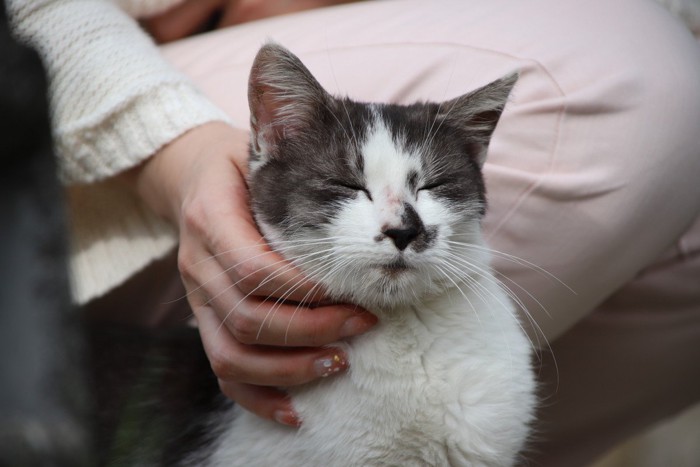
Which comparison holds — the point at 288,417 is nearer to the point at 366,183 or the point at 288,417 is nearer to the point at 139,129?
the point at 366,183

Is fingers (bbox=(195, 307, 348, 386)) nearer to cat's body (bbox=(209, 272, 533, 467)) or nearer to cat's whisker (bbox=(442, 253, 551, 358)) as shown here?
cat's body (bbox=(209, 272, 533, 467))

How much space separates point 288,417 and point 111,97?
0.51m

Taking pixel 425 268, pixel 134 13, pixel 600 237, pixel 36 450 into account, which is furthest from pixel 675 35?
pixel 36 450

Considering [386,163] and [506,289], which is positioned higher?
[386,163]

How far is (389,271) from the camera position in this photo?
0.76m

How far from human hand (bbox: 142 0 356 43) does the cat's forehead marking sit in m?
0.62

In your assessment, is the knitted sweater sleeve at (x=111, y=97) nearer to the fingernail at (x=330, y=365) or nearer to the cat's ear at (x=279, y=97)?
the cat's ear at (x=279, y=97)

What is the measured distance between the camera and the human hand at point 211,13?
1.33 meters

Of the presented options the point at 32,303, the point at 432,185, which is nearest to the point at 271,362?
the point at 432,185

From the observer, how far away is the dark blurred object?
30 cm

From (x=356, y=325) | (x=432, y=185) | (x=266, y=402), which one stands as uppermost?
(x=432, y=185)

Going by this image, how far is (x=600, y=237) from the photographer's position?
→ 0.98m

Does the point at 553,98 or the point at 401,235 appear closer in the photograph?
the point at 401,235

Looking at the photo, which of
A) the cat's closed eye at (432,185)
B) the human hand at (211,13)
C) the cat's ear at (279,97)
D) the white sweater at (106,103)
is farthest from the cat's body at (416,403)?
the human hand at (211,13)
